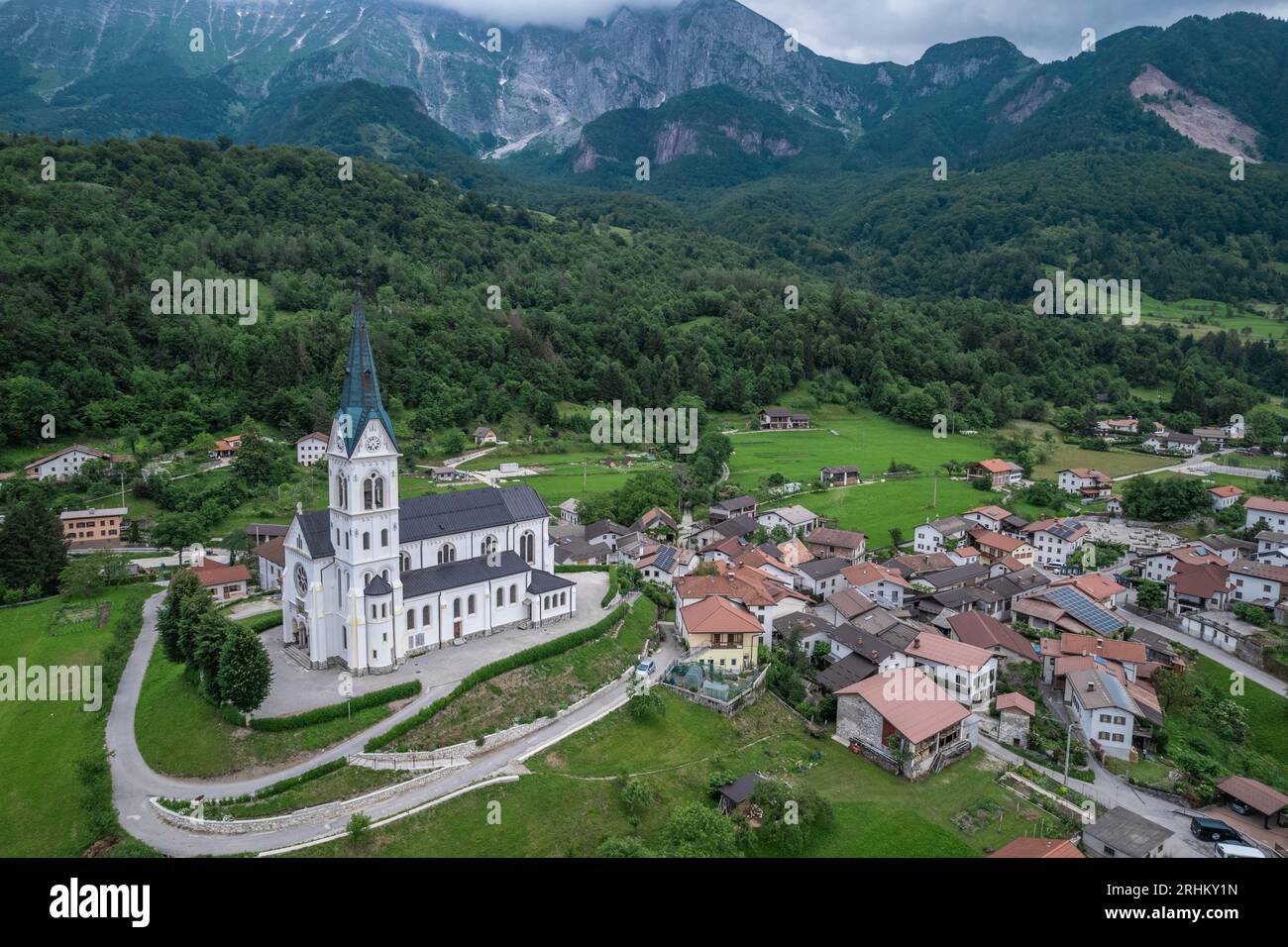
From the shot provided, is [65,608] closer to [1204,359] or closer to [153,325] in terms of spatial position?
[153,325]

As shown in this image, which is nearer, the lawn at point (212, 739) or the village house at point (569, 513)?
the lawn at point (212, 739)

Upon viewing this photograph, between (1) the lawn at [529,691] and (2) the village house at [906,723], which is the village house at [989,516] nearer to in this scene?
(2) the village house at [906,723]

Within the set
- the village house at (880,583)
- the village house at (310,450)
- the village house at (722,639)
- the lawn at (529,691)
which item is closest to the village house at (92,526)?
the village house at (310,450)

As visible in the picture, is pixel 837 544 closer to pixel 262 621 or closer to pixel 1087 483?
pixel 1087 483

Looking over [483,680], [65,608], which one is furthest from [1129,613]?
[65,608]

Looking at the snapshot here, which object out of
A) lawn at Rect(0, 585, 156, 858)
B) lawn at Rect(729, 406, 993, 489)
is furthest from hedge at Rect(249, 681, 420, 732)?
lawn at Rect(729, 406, 993, 489)

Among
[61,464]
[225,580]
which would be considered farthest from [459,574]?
[61,464]
